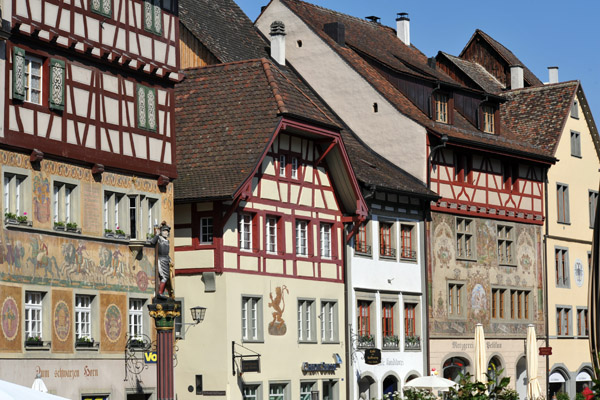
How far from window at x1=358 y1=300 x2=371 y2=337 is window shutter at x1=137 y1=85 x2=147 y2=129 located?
474 inches

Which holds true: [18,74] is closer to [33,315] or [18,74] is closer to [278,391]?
[33,315]

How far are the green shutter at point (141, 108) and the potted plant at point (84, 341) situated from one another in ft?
17.1

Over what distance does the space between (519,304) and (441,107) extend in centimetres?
790

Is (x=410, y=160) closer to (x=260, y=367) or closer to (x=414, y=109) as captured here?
(x=414, y=109)

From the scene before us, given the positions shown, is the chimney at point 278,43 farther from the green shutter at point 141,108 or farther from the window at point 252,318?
the green shutter at point 141,108

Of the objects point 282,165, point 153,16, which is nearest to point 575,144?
point 282,165

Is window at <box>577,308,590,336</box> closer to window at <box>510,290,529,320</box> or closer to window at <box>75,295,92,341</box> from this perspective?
window at <box>510,290,529,320</box>

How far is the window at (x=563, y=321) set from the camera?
5238 cm

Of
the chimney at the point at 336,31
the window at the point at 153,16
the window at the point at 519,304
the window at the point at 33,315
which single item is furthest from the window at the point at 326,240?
the window at the point at 33,315

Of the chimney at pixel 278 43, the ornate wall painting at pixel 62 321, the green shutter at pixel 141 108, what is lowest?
the ornate wall painting at pixel 62 321

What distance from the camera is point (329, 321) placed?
1613 inches

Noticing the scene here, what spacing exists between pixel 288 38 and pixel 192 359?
15.6 metres

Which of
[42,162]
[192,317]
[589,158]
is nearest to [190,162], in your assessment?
[192,317]

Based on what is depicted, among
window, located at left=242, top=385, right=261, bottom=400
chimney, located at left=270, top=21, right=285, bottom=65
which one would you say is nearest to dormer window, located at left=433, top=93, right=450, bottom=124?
chimney, located at left=270, top=21, right=285, bottom=65
